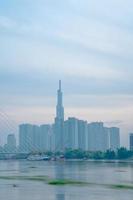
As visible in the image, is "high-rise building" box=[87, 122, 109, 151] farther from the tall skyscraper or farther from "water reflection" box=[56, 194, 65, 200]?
"water reflection" box=[56, 194, 65, 200]

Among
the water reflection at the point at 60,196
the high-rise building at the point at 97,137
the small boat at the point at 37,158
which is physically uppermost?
the high-rise building at the point at 97,137

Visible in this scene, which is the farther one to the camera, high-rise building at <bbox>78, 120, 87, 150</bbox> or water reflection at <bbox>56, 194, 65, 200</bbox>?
high-rise building at <bbox>78, 120, 87, 150</bbox>

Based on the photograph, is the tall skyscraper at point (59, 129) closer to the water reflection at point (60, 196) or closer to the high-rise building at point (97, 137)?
the high-rise building at point (97, 137)

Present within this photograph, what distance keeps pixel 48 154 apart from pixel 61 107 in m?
12.0

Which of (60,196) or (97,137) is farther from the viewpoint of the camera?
(97,137)

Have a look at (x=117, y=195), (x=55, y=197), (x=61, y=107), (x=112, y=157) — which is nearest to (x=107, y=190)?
(x=117, y=195)

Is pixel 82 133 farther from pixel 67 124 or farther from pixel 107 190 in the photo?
pixel 107 190

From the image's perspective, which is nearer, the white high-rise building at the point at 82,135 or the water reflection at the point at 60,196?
the water reflection at the point at 60,196

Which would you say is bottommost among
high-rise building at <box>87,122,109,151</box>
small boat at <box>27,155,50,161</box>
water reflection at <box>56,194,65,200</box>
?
water reflection at <box>56,194,65,200</box>

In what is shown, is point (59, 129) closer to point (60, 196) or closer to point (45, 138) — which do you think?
point (45, 138)

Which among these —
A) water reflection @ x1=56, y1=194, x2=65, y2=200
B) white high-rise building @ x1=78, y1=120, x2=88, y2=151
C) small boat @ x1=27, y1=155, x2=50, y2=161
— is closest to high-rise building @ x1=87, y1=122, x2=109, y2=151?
white high-rise building @ x1=78, y1=120, x2=88, y2=151

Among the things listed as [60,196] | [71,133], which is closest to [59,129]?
[71,133]

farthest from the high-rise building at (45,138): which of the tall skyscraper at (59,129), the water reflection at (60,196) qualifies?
the water reflection at (60,196)

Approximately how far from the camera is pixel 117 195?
1811cm
